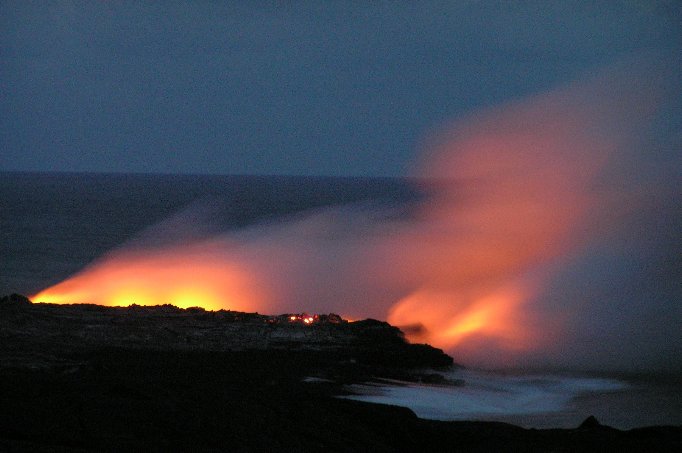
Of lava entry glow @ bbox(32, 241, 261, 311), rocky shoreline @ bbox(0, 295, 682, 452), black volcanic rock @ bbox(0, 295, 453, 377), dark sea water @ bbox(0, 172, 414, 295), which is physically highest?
dark sea water @ bbox(0, 172, 414, 295)

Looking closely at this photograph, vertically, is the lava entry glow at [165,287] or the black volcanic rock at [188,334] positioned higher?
the lava entry glow at [165,287]

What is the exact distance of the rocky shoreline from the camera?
40.3 ft

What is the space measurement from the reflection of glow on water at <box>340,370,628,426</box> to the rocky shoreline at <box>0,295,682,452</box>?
1056mm

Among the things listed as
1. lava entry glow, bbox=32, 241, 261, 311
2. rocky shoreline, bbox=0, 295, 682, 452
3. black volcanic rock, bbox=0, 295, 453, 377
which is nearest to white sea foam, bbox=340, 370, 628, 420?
rocky shoreline, bbox=0, 295, 682, 452

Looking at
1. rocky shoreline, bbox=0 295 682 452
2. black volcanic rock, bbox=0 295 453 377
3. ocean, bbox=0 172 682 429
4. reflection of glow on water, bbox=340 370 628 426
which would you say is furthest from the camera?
black volcanic rock, bbox=0 295 453 377

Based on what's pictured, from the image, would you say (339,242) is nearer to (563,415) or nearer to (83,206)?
(563,415)

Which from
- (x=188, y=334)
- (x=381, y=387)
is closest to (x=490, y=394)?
(x=381, y=387)

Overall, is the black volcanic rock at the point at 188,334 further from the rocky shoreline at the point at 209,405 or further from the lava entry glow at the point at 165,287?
the lava entry glow at the point at 165,287

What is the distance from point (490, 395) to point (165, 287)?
20427 mm

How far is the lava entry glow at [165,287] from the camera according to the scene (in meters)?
35.7

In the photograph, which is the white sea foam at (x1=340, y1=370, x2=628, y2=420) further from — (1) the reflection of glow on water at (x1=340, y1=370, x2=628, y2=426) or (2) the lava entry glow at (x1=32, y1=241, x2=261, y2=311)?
(2) the lava entry glow at (x1=32, y1=241, x2=261, y2=311)

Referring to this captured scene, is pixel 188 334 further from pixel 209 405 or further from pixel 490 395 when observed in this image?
pixel 209 405

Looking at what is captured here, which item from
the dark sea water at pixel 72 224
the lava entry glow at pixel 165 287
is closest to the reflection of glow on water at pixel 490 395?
the lava entry glow at pixel 165 287

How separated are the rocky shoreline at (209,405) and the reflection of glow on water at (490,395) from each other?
106cm
